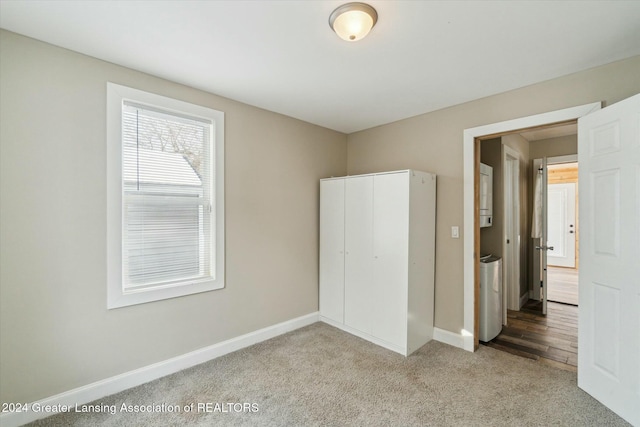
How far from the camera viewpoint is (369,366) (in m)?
2.61

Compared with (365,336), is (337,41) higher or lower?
higher

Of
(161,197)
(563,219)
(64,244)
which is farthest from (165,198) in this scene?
(563,219)

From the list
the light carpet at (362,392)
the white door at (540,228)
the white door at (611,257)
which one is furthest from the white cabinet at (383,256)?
the white door at (540,228)

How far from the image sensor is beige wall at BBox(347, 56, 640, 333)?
222 centimetres

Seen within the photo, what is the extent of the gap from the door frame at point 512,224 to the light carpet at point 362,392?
1532 mm

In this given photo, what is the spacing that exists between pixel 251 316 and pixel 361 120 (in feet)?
8.48

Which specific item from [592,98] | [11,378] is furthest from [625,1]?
[11,378]

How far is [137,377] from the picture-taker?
2303 mm

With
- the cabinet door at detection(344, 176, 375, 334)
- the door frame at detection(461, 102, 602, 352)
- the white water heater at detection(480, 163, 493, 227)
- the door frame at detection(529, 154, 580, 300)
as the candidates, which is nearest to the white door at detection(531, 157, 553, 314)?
the door frame at detection(529, 154, 580, 300)

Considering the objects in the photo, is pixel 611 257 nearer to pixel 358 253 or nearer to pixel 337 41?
pixel 358 253

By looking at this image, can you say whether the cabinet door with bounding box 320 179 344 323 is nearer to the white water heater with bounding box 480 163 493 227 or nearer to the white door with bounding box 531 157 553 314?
the white water heater with bounding box 480 163 493 227

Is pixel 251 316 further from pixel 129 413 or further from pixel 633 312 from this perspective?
pixel 633 312

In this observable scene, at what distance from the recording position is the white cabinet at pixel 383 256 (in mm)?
2834

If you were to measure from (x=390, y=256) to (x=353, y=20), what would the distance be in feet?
6.86
